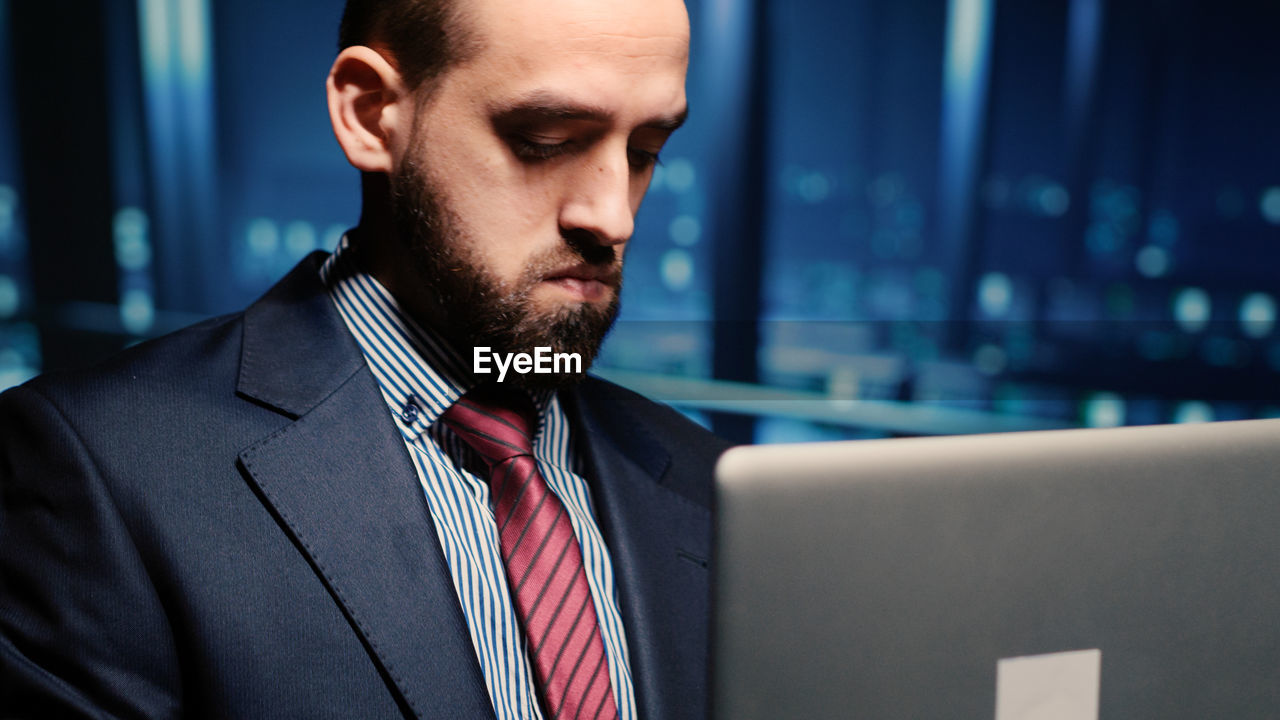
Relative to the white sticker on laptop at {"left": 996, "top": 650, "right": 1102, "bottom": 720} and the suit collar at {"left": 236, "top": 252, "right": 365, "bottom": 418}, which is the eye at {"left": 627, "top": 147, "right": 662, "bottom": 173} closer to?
the suit collar at {"left": 236, "top": 252, "right": 365, "bottom": 418}

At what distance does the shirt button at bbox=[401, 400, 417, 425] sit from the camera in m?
0.97

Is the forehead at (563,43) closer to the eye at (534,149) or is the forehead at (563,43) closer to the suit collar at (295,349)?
the eye at (534,149)

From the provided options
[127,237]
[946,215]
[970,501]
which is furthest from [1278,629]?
[127,237]

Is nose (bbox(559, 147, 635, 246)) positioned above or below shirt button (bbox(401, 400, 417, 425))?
above

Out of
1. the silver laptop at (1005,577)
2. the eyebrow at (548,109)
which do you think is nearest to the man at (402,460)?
the eyebrow at (548,109)

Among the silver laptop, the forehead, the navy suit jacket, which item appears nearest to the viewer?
the silver laptop

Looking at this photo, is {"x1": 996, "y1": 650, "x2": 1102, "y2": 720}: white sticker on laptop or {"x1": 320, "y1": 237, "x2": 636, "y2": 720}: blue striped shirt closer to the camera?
{"x1": 996, "y1": 650, "x2": 1102, "y2": 720}: white sticker on laptop

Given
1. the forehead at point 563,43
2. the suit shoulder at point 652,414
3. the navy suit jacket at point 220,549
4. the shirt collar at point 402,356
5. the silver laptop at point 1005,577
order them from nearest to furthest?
the silver laptop at point 1005,577
the navy suit jacket at point 220,549
the forehead at point 563,43
the shirt collar at point 402,356
the suit shoulder at point 652,414

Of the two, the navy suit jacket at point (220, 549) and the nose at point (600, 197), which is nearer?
the navy suit jacket at point (220, 549)

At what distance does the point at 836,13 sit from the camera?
244 centimetres

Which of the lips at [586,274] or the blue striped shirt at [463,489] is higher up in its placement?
the lips at [586,274]

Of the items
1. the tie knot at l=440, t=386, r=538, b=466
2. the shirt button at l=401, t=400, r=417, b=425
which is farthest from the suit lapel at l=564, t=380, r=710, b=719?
the shirt button at l=401, t=400, r=417, b=425

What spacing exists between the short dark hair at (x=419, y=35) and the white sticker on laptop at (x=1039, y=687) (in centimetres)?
73

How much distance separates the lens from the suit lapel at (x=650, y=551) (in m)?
1.00
